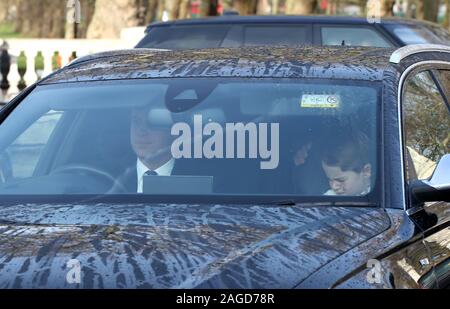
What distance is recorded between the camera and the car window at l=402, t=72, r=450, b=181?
4.38 m

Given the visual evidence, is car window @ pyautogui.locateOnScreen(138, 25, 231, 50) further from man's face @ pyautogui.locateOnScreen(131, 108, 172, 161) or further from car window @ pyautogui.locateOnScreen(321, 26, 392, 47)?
man's face @ pyautogui.locateOnScreen(131, 108, 172, 161)

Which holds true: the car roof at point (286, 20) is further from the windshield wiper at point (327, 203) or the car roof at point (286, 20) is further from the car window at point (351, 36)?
the windshield wiper at point (327, 203)

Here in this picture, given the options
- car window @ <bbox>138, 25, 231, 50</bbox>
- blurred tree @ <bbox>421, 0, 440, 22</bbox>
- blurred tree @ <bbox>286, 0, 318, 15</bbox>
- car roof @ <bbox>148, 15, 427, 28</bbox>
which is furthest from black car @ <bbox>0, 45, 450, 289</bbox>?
blurred tree @ <bbox>421, 0, 440, 22</bbox>

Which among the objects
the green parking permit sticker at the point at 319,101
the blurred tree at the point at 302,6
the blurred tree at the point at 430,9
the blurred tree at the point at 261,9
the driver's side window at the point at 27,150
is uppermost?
the green parking permit sticker at the point at 319,101

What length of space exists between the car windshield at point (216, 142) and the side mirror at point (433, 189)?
0.14 metres

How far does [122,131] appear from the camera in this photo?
445cm

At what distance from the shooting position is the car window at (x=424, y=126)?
438 cm

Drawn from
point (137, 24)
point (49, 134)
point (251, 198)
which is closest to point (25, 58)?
point (137, 24)

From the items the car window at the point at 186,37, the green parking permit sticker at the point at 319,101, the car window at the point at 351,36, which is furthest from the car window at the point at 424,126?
the car window at the point at 186,37

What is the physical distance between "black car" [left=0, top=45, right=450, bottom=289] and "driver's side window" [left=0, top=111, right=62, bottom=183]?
0.01 metres

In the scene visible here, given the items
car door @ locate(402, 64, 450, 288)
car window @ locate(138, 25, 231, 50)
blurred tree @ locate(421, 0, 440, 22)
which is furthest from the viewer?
blurred tree @ locate(421, 0, 440, 22)

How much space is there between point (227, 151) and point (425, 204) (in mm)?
745
